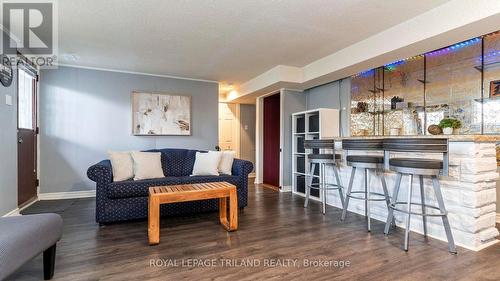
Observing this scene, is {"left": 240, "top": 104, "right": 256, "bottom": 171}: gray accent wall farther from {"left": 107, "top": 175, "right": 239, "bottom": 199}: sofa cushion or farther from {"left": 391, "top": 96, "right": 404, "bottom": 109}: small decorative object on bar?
{"left": 391, "top": 96, "right": 404, "bottom": 109}: small decorative object on bar

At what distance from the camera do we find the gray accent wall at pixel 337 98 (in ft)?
14.7

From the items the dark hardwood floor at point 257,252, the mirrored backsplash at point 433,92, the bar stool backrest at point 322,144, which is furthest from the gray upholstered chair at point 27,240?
the mirrored backsplash at point 433,92

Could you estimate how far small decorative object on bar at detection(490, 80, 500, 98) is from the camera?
304 centimetres

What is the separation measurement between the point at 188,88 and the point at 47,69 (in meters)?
2.37

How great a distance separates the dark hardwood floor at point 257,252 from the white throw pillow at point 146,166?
639 millimetres

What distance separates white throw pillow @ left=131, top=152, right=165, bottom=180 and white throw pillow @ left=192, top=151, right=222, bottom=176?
51cm

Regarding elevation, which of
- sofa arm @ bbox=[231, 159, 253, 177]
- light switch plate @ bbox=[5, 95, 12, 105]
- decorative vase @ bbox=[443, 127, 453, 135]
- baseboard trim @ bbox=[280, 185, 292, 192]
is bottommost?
baseboard trim @ bbox=[280, 185, 292, 192]

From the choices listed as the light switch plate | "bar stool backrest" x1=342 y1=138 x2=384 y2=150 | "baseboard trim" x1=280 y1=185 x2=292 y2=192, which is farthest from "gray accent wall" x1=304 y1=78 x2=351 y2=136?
the light switch plate

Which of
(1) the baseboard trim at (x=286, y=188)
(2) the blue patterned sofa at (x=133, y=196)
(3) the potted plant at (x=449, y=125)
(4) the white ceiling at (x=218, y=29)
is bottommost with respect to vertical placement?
(1) the baseboard trim at (x=286, y=188)

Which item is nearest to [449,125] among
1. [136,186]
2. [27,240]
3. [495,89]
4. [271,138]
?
[495,89]

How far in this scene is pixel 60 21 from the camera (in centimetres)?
285

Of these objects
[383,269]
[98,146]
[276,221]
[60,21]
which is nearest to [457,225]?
[383,269]

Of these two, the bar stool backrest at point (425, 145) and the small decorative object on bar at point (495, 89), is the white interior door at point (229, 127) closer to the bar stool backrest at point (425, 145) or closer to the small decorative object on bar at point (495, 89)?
the bar stool backrest at point (425, 145)

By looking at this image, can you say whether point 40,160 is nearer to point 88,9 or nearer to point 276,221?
point 88,9
